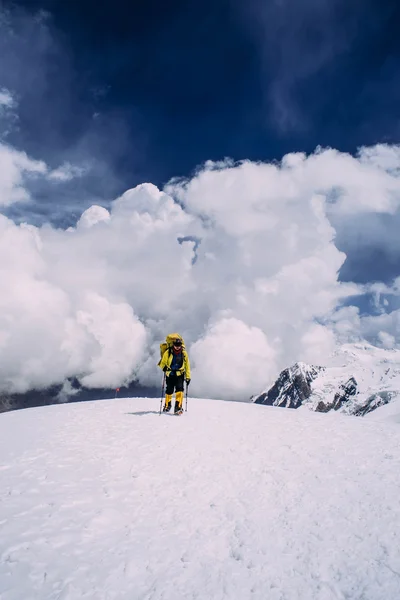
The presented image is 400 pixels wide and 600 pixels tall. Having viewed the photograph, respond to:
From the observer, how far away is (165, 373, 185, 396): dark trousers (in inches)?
679

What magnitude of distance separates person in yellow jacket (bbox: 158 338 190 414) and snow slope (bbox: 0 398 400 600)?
14.5 feet

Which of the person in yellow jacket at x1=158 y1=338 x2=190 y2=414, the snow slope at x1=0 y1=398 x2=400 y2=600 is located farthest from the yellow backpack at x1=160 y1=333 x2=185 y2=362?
the snow slope at x1=0 y1=398 x2=400 y2=600

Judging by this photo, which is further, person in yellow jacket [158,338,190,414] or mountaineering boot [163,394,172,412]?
mountaineering boot [163,394,172,412]

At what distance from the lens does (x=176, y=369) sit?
1723cm

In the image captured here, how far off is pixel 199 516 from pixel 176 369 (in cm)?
995

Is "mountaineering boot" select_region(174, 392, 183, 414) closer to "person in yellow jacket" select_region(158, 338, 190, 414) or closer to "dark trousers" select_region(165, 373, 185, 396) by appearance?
"person in yellow jacket" select_region(158, 338, 190, 414)

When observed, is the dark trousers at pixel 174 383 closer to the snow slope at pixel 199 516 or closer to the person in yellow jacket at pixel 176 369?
the person in yellow jacket at pixel 176 369

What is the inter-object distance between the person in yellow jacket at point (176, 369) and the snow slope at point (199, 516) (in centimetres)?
442

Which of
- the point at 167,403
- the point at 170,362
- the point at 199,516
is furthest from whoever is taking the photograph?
the point at 167,403

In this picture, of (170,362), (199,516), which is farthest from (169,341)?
(199,516)

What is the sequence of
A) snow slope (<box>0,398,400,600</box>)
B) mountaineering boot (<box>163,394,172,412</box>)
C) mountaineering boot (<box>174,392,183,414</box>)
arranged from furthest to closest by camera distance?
mountaineering boot (<box>163,394,172,412</box>)
mountaineering boot (<box>174,392,183,414</box>)
snow slope (<box>0,398,400,600</box>)

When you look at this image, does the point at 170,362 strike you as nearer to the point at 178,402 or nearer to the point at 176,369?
the point at 176,369

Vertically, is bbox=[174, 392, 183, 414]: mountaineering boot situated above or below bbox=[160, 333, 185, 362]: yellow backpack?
below

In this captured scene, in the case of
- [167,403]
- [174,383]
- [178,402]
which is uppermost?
[174,383]
